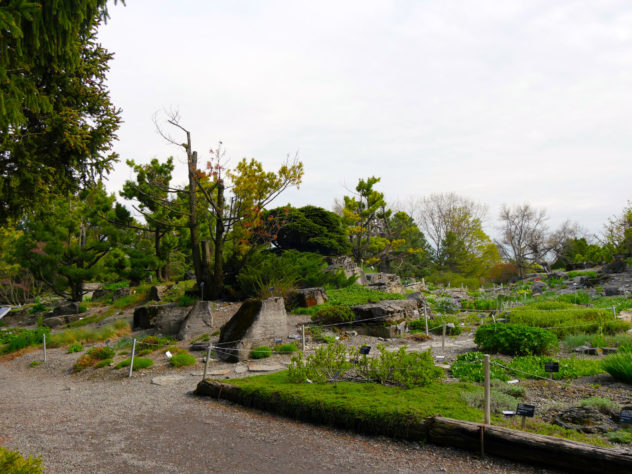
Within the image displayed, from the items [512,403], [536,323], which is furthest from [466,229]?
[512,403]

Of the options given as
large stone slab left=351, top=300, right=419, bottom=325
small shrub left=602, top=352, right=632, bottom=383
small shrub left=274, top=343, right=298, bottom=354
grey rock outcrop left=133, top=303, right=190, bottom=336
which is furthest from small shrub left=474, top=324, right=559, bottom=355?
grey rock outcrop left=133, top=303, right=190, bottom=336

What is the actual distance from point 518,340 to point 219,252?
10.6 meters

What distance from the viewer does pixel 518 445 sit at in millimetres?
4137

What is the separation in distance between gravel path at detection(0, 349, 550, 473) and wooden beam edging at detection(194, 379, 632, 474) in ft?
0.35

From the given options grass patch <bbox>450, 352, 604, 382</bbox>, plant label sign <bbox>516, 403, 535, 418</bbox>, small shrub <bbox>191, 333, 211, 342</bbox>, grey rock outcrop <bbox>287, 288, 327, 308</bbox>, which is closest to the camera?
plant label sign <bbox>516, 403, 535, 418</bbox>

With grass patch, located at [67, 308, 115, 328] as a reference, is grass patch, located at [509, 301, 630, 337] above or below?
above

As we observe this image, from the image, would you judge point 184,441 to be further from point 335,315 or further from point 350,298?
point 350,298

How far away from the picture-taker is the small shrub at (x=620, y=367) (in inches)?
255

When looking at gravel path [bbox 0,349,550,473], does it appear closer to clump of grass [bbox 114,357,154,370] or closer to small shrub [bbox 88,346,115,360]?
clump of grass [bbox 114,357,154,370]

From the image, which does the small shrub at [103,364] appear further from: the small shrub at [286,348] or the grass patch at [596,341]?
the grass patch at [596,341]

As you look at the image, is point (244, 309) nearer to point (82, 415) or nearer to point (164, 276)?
point (82, 415)

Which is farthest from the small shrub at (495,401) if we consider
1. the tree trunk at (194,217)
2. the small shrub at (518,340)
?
the tree trunk at (194,217)

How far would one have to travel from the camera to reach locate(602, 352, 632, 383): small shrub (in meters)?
6.46

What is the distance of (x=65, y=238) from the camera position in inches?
880
